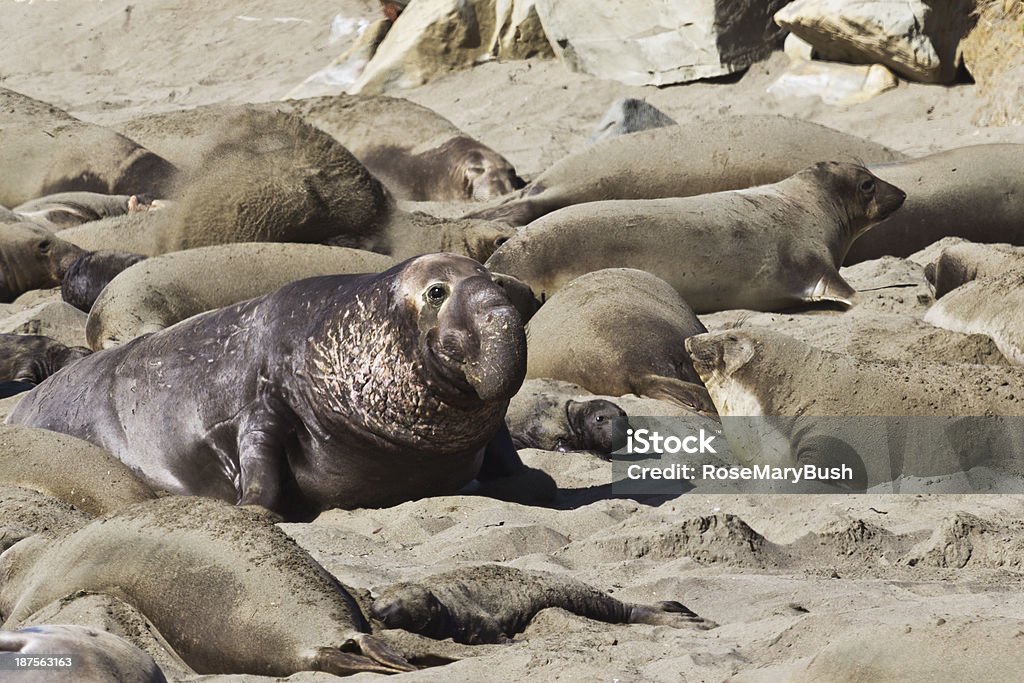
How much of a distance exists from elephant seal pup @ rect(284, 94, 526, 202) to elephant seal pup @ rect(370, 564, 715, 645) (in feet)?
24.0

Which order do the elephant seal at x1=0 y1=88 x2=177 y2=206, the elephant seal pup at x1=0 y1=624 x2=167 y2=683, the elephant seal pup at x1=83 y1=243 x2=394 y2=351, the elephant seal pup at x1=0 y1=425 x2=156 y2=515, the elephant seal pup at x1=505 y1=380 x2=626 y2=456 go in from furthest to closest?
the elephant seal at x1=0 y1=88 x2=177 y2=206, the elephant seal pup at x1=83 y1=243 x2=394 y2=351, the elephant seal pup at x1=505 y1=380 x2=626 y2=456, the elephant seal pup at x1=0 y1=425 x2=156 y2=515, the elephant seal pup at x1=0 y1=624 x2=167 y2=683

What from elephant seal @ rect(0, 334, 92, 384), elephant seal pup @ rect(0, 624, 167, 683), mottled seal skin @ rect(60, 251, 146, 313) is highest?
elephant seal pup @ rect(0, 624, 167, 683)

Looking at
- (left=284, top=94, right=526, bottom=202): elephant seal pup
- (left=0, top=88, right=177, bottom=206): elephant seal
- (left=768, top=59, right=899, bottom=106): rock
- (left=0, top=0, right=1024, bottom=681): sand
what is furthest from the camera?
(left=768, top=59, right=899, bottom=106): rock

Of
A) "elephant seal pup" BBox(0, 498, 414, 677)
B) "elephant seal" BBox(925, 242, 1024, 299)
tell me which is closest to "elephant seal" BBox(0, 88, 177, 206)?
"elephant seal" BBox(925, 242, 1024, 299)

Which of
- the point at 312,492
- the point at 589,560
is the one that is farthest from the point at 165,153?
the point at 589,560

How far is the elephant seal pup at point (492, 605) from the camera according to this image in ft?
10.9

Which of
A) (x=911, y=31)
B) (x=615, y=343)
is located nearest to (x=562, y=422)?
(x=615, y=343)

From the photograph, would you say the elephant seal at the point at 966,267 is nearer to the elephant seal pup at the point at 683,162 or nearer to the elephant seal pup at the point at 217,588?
the elephant seal pup at the point at 683,162

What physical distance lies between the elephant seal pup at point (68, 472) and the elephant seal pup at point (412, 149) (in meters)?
5.96

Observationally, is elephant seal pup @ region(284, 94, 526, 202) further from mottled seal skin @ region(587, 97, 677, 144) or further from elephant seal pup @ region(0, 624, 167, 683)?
elephant seal pup @ region(0, 624, 167, 683)

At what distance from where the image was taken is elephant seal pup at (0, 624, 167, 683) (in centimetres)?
245

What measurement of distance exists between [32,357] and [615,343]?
260 centimetres

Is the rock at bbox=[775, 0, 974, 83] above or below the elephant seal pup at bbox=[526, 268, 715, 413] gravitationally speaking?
below

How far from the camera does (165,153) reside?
1100 cm
